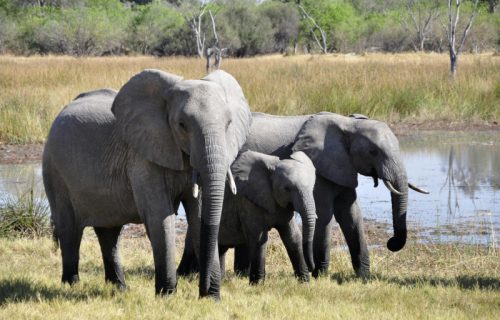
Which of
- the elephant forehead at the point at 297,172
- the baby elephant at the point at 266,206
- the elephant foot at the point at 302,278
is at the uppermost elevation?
the elephant forehead at the point at 297,172

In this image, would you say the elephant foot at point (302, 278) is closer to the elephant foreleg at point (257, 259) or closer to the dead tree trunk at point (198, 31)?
the elephant foreleg at point (257, 259)

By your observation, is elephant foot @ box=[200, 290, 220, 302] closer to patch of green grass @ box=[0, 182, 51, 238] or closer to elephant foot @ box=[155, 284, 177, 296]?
elephant foot @ box=[155, 284, 177, 296]

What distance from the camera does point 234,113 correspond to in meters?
6.74

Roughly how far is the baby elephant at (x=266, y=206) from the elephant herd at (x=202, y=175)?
0.04 feet

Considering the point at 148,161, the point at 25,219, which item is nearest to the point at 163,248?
the point at 148,161

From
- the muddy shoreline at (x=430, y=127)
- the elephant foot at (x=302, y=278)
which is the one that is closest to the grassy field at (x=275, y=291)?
the elephant foot at (x=302, y=278)

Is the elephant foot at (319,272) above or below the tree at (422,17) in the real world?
below

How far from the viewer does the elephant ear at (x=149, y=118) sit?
6.70m

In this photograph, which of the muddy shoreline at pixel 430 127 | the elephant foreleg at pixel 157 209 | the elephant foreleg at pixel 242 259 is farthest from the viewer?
the muddy shoreline at pixel 430 127

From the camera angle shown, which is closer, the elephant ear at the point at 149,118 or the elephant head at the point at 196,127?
the elephant head at the point at 196,127

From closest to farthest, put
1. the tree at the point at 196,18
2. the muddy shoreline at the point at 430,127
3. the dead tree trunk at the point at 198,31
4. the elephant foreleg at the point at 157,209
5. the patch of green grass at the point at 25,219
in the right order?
the elephant foreleg at the point at 157,209
the patch of green grass at the point at 25,219
the muddy shoreline at the point at 430,127
the dead tree trunk at the point at 198,31
the tree at the point at 196,18

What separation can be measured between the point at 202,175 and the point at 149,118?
78 cm

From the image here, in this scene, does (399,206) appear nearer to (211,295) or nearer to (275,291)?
(275,291)

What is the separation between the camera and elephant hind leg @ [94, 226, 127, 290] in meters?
7.96
